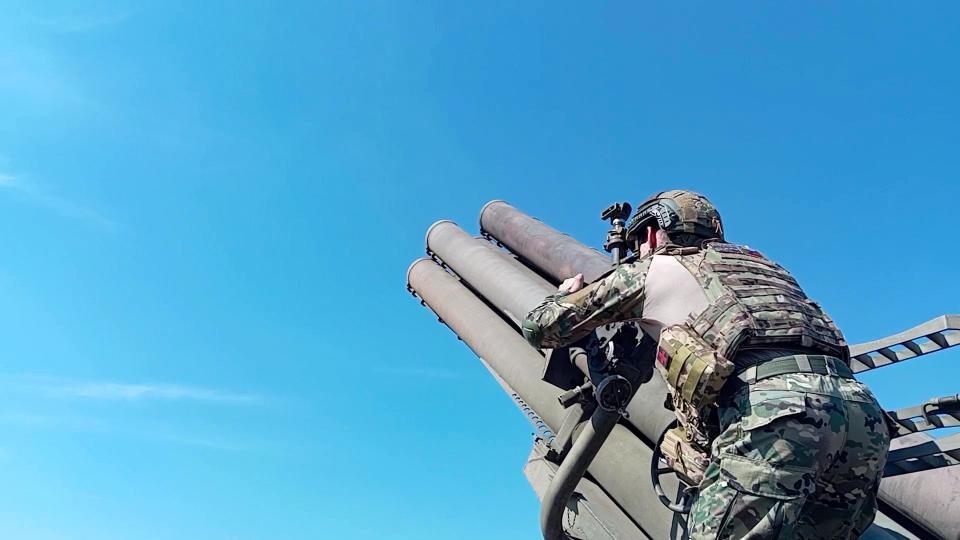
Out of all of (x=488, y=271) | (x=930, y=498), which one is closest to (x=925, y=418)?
(x=930, y=498)

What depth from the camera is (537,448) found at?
4.75 meters

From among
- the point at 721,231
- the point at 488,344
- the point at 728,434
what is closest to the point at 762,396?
the point at 728,434

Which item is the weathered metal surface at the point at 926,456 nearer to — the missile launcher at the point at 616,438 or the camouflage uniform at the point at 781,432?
the missile launcher at the point at 616,438

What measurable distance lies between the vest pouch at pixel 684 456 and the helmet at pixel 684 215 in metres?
0.73

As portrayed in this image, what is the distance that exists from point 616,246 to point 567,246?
2.86m

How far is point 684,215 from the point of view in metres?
2.87

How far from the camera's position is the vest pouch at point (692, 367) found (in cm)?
225

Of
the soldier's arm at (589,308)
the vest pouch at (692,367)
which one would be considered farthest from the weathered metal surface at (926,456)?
the soldier's arm at (589,308)

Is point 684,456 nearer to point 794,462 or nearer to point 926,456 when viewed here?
point 794,462

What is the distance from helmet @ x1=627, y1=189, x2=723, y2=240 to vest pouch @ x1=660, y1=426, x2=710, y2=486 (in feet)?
2.40

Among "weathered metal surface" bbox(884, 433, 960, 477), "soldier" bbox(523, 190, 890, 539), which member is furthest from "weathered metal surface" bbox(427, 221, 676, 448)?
"soldier" bbox(523, 190, 890, 539)

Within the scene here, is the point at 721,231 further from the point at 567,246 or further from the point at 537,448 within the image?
the point at 567,246

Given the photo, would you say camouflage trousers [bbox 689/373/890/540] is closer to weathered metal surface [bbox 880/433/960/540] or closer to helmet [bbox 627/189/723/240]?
helmet [bbox 627/189/723/240]

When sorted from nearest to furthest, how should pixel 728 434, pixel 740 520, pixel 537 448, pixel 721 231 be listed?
1. pixel 740 520
2. pixel 728 434
3. pixel 721 231
4. pixel 537 448
